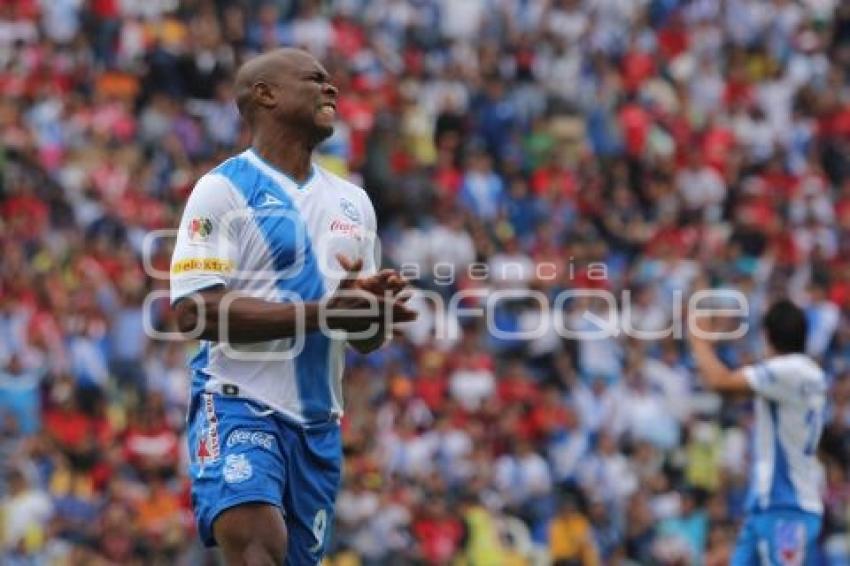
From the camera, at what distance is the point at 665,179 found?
22.1 meters

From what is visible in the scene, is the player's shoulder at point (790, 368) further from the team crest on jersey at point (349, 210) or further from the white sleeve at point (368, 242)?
the team crest on jersey at point (349, 210)

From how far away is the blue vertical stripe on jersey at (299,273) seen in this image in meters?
8.06

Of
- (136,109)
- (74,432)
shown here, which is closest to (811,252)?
(136,109)

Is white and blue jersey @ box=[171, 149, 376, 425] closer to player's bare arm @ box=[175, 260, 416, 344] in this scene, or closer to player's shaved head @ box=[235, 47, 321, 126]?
player's bare arm @ box=[175, 260, 416, 344]

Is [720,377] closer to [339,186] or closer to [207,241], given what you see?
[339,186]

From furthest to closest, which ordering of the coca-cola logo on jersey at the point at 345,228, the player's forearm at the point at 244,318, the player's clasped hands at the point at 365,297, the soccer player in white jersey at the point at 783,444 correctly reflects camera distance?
the soccer player in white jersey at the point at 783,444 < the coca-cola logo on jersey at the point at 345,228 < the player's forearm at the point at 244,318 < the player's clasped hands at the point at 365,297

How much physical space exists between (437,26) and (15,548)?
992 cm

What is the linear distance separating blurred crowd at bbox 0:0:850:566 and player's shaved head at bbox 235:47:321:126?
723 centimetres

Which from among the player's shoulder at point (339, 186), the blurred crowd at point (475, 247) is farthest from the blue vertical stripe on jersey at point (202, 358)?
the blurred crowd at point (475, 247)

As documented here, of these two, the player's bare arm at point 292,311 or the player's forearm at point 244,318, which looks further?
the player's forearm at point 244,318

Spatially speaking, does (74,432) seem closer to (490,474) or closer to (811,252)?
(490,474)

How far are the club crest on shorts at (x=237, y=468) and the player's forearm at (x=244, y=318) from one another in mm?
451

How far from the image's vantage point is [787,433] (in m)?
11.3

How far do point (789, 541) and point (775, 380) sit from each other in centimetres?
89
